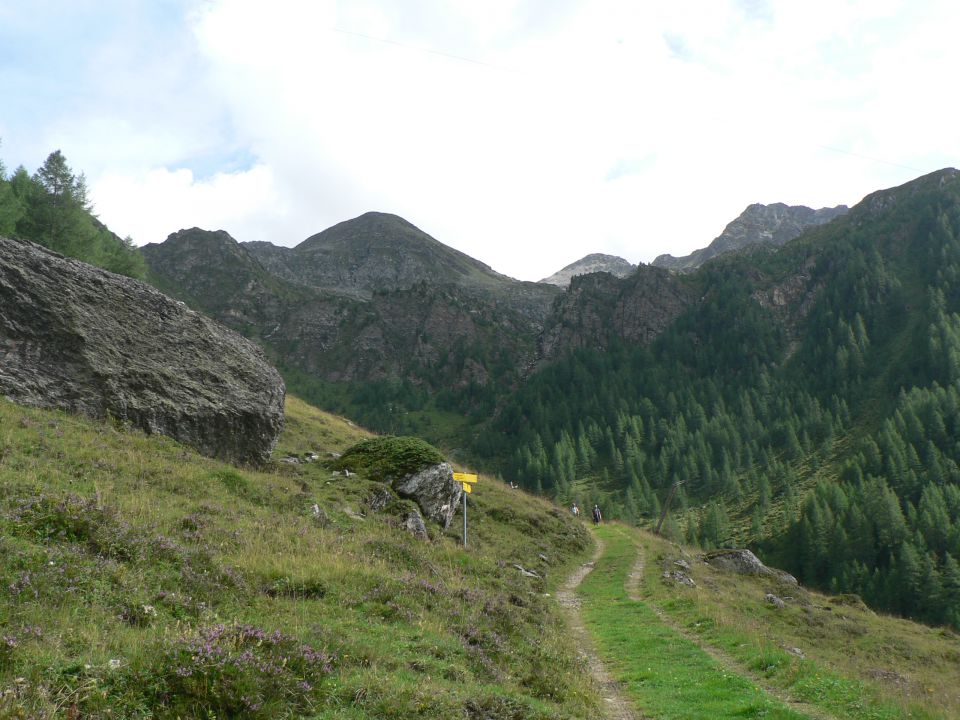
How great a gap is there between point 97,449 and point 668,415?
177m

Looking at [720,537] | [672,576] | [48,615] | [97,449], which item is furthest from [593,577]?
[720,537]

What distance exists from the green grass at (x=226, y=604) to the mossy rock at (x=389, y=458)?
19.9 feet

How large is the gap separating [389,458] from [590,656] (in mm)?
14535

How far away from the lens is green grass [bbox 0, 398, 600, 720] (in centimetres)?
617

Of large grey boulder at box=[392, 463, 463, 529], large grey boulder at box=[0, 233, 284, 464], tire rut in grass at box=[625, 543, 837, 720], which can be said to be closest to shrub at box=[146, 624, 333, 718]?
tire rut in grass at box=[625, 543, 837, 720]

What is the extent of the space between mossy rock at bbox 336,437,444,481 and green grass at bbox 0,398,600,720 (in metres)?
6.05

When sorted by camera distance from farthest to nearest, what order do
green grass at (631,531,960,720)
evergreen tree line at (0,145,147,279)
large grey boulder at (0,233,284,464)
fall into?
evergreen tree line at (0,145,147,279) → large grey boulder at (0,233,284,464) → green grass at (631,531,960,720)

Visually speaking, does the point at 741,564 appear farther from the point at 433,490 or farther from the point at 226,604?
the point at 226,604

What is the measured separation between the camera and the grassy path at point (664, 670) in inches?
435

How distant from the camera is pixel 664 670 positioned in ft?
47.2

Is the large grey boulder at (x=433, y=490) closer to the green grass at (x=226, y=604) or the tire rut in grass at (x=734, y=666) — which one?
the green grass at (x=226, y=604)

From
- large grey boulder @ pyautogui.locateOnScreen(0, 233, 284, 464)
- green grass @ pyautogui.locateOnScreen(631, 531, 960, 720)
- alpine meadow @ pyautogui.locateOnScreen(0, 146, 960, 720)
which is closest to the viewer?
alpine meadow @ pyautogui.locateOnScreen(0, 146, 960, 720)

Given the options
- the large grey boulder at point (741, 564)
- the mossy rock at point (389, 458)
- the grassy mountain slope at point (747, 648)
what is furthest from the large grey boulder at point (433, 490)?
the large grey boulder at point (741, 564)

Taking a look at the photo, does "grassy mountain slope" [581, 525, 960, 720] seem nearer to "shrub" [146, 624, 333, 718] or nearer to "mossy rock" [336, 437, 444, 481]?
"shrub" [146, 624, 333, 718]
